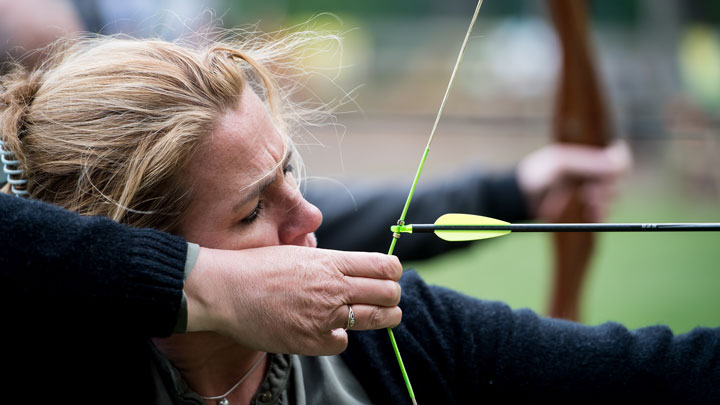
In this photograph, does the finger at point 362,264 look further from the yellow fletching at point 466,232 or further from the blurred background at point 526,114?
the blurred background at point 526,114

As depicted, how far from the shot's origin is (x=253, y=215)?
116 centimetres

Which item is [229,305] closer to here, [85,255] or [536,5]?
[85,255]

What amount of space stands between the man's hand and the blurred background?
12.3 inches

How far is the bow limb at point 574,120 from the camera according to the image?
2385 mm

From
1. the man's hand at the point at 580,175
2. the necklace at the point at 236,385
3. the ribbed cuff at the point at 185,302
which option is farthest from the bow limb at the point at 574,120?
the ribbed cuff at the point at 185,302

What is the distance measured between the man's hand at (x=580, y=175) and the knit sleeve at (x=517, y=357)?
1.21 m

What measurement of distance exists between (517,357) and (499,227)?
34cm

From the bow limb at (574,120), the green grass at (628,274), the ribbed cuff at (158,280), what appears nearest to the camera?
the ribbed cuff at (158,280)

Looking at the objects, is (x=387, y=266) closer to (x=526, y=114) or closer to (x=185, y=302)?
(x=185, y=302)

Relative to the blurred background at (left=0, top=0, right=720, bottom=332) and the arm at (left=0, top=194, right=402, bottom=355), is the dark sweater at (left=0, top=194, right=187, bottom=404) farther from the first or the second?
the blurred background at (left=0, top=0, right=720, bottom=332)

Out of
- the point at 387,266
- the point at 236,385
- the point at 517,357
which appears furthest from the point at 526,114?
the point at 387,266

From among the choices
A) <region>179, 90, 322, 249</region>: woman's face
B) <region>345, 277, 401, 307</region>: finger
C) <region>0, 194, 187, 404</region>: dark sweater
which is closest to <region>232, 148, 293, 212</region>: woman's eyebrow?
<region>179, 90, 322, 249</region>: woman's face

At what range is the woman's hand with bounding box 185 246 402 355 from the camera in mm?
997

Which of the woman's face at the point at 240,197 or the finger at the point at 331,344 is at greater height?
the woman's face at the point at 240,197
